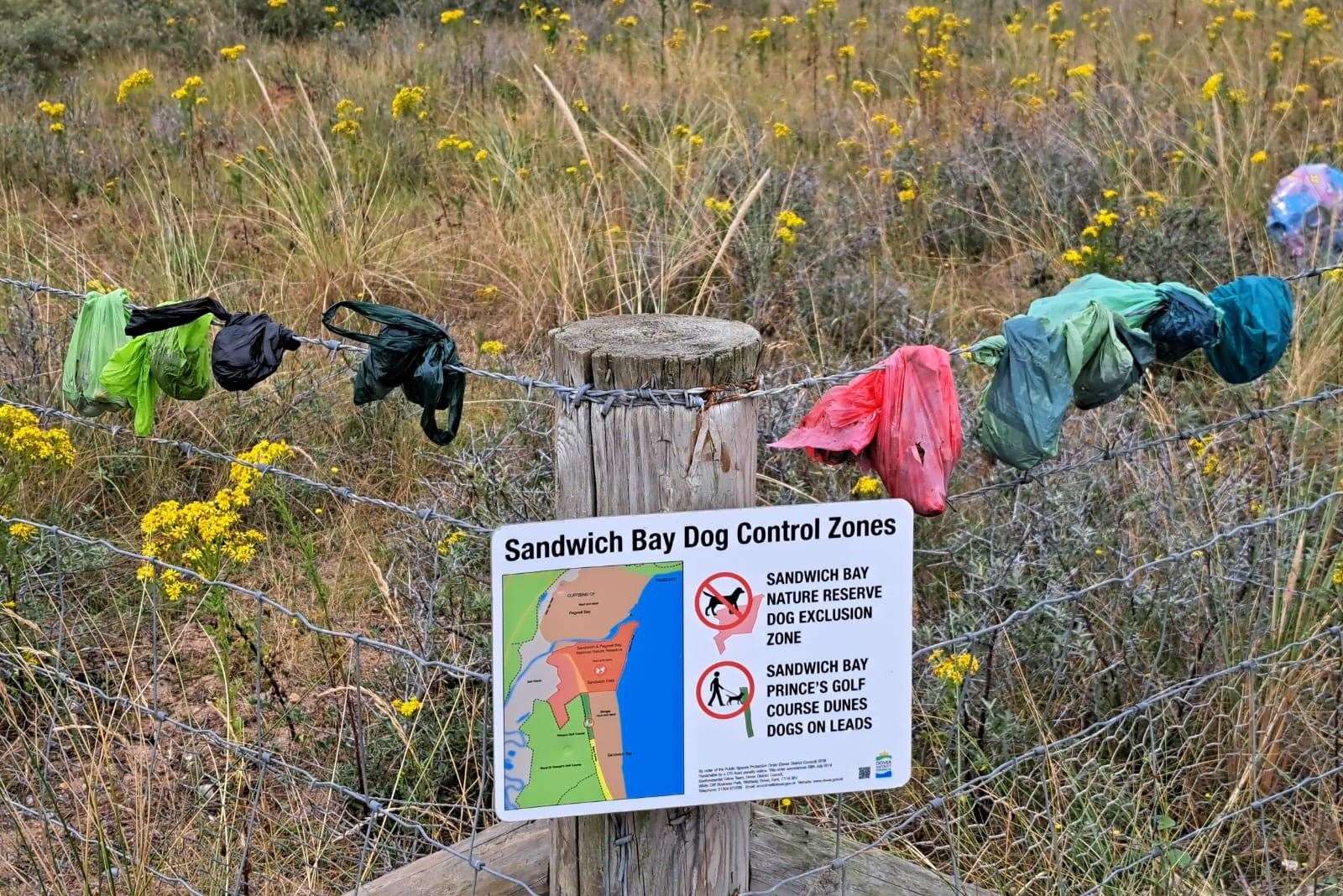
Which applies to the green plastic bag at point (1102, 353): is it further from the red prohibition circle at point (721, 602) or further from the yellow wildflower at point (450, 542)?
the yellow wildflower at point (450, 542)

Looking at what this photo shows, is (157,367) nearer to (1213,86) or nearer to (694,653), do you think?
(694,653)

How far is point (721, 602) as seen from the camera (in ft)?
5.05

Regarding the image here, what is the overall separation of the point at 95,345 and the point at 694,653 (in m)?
1.11

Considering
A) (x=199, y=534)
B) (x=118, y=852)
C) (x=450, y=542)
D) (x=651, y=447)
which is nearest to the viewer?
(x=651, y=447)

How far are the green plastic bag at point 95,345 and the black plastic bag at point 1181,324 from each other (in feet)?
5.28

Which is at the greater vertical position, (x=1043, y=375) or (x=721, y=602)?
(x=1043, y=375)

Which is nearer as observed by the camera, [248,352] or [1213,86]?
[248,352]

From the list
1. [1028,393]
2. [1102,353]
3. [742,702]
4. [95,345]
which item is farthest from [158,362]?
[1102,353]

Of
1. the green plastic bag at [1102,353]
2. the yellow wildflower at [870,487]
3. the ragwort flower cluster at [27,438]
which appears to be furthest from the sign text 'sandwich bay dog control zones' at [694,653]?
the ragwort flower cluster at [27,438]

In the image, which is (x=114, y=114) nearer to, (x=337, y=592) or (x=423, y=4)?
(x=423, y=4)

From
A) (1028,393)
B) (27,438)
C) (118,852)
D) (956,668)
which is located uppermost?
(1028,393)

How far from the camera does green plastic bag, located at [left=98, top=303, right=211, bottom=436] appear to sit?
76.6 inches

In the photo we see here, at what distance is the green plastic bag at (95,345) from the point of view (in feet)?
6.46

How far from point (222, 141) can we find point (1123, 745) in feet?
17.6
